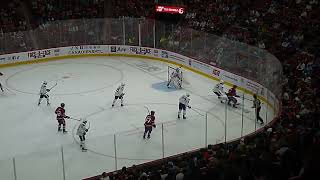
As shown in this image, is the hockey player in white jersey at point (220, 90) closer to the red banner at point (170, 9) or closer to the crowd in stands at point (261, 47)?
the crowd in stands at point (261, 47)

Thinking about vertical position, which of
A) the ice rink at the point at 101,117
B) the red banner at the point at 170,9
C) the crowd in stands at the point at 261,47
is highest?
the red banner at the point at 170,9

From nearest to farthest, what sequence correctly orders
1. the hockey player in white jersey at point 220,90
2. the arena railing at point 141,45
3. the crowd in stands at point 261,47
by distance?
1. the crowd in stands at point 261,47
2. the arena railing at point 141,45
3. the hockey player in white jersey at point 220,90

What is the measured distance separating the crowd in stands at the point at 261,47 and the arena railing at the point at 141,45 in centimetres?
37

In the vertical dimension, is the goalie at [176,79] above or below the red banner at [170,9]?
below

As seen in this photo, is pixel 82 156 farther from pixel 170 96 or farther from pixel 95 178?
pixel 170 96

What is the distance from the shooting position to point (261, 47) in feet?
66.7

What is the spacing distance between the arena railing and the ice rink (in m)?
0.03

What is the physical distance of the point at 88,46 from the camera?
25531 mm

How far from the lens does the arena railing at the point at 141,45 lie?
1188 cm

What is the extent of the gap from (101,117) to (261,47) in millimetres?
7413

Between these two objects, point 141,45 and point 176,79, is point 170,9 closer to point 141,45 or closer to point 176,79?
point 141,45

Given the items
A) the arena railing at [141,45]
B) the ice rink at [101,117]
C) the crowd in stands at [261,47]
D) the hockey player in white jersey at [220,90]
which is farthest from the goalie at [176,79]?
the crowd in stands at [261,47]

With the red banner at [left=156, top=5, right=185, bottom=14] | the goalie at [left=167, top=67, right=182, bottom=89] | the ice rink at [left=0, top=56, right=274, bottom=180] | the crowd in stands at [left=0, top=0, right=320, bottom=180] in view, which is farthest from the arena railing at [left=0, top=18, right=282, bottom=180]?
the goalie at [left=167, top=67, right=182, bottom=89]

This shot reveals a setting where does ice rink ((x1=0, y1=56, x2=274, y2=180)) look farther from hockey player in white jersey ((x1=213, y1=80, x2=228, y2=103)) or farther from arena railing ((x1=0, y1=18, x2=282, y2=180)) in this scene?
hockey player in white jersey ((x1=213, y1=80, x2=228, y2=103))
